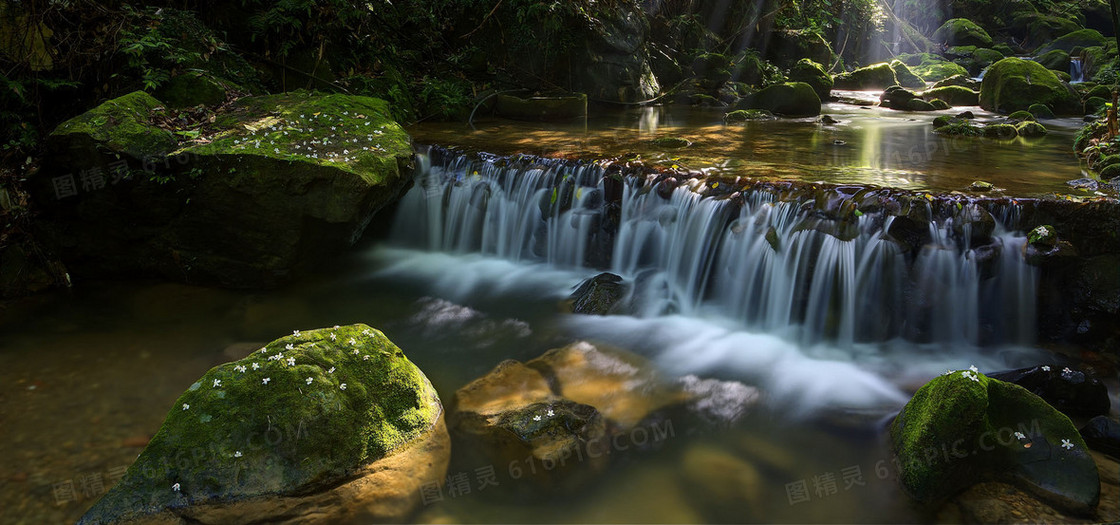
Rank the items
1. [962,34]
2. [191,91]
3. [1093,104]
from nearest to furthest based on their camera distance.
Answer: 1. [191,91]
2. [1093,104]
3. [962,34]

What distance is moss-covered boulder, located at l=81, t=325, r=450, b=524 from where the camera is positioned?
11.5ft

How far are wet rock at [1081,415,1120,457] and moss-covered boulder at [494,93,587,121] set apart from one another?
30.6 ft

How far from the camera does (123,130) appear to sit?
6516mm

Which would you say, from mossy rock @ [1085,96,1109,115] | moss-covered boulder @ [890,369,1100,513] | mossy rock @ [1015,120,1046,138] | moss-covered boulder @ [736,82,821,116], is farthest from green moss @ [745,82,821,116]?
moss-covered boulder @ [890,369,1100,513]

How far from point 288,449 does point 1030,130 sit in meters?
12.7

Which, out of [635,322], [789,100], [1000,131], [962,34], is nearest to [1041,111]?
[1000,131]

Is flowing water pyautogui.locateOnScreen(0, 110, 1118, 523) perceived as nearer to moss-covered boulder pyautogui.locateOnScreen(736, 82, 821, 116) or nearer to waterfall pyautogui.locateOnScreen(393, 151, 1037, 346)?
waterfall pyautogui.locateOnScreen(393, 151, 1037, 346)

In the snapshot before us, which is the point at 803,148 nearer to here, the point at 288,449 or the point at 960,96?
the point at 288,449

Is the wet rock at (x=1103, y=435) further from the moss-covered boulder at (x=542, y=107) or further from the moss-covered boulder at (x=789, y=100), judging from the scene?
the moss-covered boulder at (x=789, y=100)

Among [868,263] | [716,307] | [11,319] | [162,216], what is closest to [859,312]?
[868,263]

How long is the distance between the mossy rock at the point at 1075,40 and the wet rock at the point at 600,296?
2790 centimetres

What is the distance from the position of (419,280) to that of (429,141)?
108 inches

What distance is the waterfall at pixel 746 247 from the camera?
5789mm

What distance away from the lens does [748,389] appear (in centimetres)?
534
